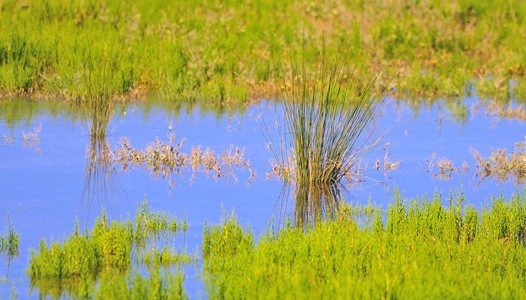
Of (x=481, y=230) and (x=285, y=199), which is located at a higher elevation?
(x=285, y=199)

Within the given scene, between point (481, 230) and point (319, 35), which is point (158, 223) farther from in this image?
point (319, 35)

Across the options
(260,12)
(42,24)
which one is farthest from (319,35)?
(42,24)

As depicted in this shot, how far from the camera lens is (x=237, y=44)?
18359 millimetres

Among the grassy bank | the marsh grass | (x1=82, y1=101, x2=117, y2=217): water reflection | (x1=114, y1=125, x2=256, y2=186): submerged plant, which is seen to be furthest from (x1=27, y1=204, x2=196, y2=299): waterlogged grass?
the grassy bank

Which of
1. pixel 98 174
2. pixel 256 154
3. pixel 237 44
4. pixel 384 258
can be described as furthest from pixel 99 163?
pixel 237 44

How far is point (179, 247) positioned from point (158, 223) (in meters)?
0.55

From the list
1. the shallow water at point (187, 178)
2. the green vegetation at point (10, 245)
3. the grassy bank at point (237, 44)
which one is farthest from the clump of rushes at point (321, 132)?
the green vegetation at point (10, 245)

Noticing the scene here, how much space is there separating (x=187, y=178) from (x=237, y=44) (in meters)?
7.66

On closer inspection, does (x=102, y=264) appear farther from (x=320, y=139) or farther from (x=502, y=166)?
(x=502, y=166)

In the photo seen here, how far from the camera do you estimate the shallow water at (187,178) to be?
359 inches

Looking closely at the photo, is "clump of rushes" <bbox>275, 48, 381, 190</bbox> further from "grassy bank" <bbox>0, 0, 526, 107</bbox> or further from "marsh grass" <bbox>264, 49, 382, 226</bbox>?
"grassy bank" <bbox>0, 0, 526, 107</bbox>

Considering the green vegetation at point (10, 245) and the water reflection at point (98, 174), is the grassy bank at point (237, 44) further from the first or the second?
the green vegetation at point (10, 245)

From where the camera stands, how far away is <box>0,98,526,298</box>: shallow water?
29.9 ft

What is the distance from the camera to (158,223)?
8.71 m
